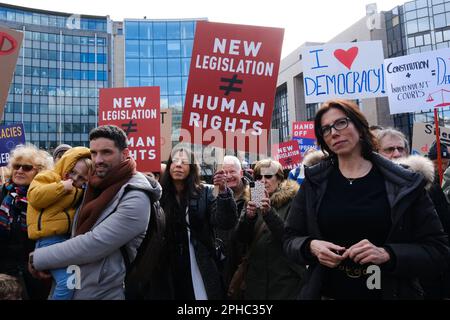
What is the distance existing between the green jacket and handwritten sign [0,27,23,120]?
6.58 ft

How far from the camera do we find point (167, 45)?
43.2 m

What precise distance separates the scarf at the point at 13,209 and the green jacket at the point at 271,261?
1581mm

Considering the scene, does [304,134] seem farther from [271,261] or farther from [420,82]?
[271,261]

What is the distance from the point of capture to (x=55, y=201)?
7.84ft

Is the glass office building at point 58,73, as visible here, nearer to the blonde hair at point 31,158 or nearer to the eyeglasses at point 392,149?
the blonde hair at point 31,158

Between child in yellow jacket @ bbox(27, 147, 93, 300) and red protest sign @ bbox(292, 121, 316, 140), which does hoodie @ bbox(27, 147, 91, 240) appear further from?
red protest sign @ bbox(292, 121, 316, 140)

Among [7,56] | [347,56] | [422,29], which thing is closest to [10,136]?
[7,56]

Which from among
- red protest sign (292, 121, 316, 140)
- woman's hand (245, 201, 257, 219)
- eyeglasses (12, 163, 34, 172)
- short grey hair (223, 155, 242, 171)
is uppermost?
red protest sign (292, 121, 316, 140)

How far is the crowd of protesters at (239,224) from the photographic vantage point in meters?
1.73

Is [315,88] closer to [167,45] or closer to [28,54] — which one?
[167,45]

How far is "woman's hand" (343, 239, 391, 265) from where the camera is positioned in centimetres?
164

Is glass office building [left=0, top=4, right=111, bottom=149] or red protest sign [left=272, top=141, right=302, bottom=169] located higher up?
glass office building [left=0, top=4, right=111, bottom=149]

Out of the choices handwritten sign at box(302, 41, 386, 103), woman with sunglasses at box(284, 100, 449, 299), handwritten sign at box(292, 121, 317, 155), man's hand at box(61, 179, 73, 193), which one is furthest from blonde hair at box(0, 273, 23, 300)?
handwritten sign at box(292, 121, 317, 155)

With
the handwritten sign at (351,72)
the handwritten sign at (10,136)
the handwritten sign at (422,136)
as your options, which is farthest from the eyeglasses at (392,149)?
the handwritten sign at (10,136)
